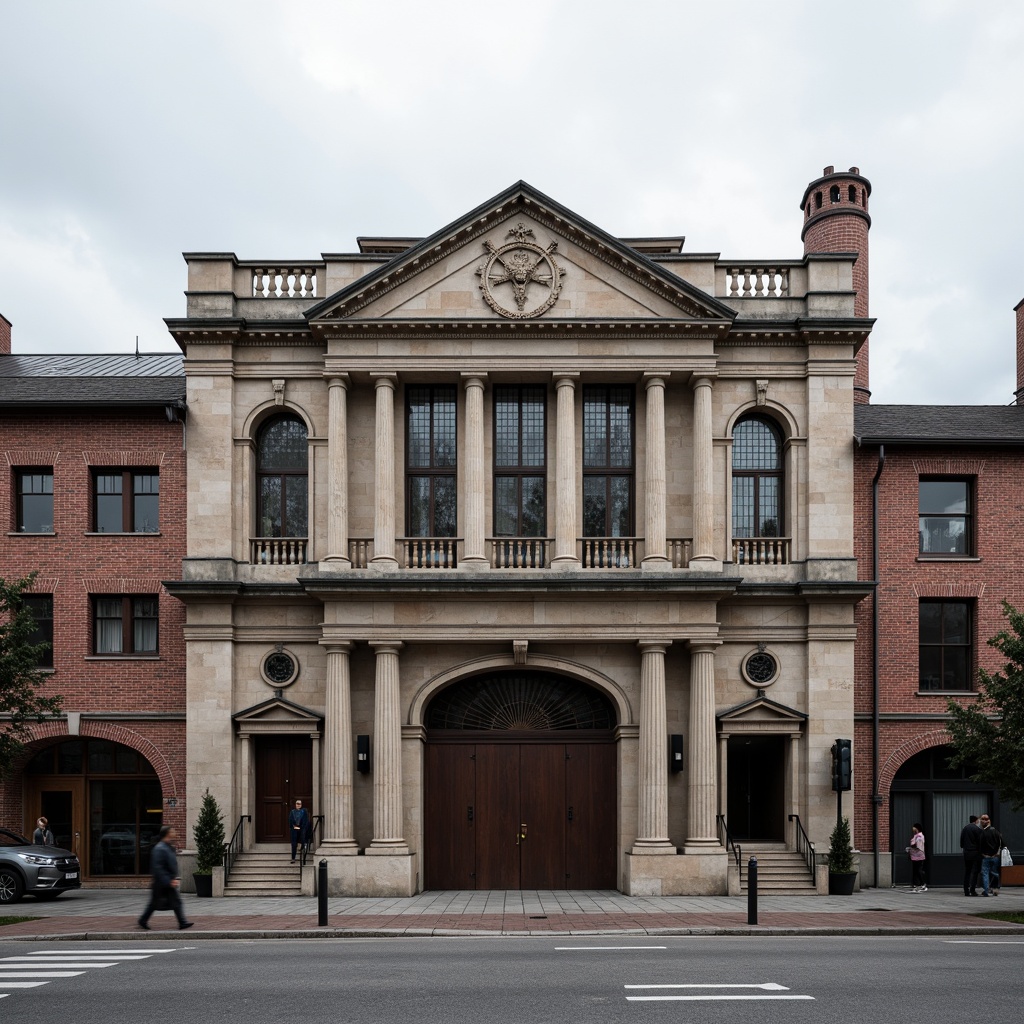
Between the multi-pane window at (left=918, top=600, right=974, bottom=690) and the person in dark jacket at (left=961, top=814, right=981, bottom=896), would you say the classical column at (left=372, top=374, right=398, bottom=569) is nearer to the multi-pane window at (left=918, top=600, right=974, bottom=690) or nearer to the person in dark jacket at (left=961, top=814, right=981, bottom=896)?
the multi-pane window at (left=918, top=600, right=974, bottom=690)

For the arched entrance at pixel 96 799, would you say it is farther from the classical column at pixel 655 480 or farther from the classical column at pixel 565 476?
the classical column at pixel 655 480

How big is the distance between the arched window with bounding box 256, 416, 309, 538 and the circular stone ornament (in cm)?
281

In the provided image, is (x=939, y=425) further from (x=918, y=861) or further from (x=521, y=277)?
(x=521, y=277)

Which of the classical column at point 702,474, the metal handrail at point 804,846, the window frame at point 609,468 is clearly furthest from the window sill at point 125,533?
the metal handrail at point 804,846

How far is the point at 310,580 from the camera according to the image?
2281 centimetres

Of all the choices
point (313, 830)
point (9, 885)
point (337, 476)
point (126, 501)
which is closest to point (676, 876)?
point (313, 830)

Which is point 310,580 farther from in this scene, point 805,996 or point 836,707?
point 805,996

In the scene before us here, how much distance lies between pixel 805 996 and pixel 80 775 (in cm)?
1928

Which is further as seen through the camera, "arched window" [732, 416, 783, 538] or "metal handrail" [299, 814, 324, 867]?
"arched window" [732, 416, 783, 538]

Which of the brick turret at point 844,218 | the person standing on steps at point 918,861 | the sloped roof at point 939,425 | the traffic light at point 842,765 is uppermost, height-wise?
the brick turret at point 844,218

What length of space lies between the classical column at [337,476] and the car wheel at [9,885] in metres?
8.96

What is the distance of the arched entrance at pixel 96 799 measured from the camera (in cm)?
2523

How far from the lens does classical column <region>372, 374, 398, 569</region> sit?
23.5 m

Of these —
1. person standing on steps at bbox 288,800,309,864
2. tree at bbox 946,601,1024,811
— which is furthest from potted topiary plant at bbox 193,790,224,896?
tree at bbox 946,601,1024,811
